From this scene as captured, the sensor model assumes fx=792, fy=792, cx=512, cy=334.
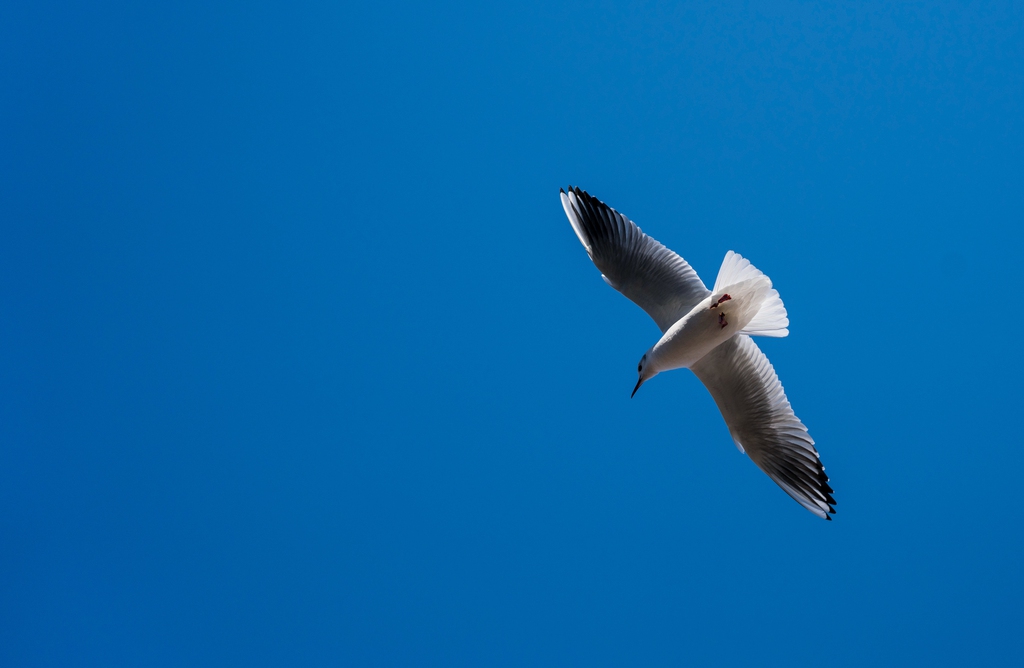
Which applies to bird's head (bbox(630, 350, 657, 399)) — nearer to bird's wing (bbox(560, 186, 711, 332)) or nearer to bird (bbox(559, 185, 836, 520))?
bird (bbox(559, 185, 836, 520))

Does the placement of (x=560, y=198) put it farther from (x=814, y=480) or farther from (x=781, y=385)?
(x=814, y=480)

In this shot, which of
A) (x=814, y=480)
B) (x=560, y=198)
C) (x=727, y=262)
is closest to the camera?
(x=727, y=262)

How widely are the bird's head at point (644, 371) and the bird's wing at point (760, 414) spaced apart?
0.65 ft

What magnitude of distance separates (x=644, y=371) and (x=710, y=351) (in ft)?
1.01

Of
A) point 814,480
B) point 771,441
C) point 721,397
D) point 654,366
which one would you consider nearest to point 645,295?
point 654,366

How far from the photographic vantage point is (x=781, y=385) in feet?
11.8

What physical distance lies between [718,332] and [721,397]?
0.49 meters

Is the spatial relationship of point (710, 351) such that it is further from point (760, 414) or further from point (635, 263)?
point (635, 263)

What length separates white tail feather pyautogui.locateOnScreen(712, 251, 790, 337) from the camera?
3.19 metres

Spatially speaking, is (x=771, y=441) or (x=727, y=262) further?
(x=771, y=441)

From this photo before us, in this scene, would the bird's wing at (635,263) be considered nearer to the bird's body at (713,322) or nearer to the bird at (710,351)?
the bird at (710,351)

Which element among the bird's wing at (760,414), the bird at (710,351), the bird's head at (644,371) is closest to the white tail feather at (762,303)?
the bird at (710,351)

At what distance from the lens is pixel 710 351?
140 inches

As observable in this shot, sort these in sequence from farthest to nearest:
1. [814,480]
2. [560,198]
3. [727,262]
A: [560,198]
[814,480]
[727,262]
